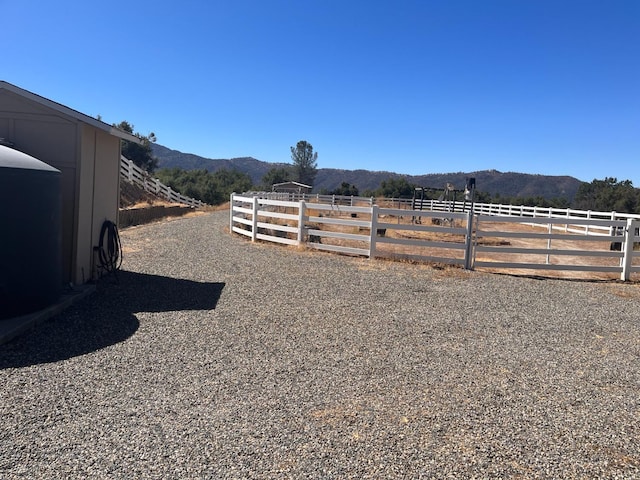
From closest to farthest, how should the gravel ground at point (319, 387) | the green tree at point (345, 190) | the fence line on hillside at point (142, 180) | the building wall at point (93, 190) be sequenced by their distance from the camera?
the gravel ground at point (319, 387) → the building wall at point (93, 190) → the fence line on hillside at point (142, 180) → the green tree at point (345, 190)

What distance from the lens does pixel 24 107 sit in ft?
23.1

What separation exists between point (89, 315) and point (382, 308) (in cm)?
385

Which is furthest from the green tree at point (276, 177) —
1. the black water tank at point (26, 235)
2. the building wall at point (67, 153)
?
the black water tank at point (26, 235)

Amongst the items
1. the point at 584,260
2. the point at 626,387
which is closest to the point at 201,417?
the point at 626,387

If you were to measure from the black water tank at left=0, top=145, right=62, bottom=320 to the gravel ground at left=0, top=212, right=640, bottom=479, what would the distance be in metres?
0.49

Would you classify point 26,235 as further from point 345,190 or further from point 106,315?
point 345,190

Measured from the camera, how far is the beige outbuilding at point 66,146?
7.00m

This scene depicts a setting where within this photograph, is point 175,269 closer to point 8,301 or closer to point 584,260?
point 8,301

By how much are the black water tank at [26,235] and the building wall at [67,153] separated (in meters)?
1.16

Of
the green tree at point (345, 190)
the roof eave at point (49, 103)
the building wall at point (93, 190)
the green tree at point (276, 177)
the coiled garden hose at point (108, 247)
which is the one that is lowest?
the coiled garden hose at point (108, 247)

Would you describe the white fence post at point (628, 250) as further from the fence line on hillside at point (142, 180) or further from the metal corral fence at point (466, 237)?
the fence line on hillside at point (142, 180)

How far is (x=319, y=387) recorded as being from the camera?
4.14m

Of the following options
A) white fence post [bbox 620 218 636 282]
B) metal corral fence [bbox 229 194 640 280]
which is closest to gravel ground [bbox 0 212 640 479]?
metal corral fence [bbox 229 194 640 280]

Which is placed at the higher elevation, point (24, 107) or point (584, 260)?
point (24, 107)
